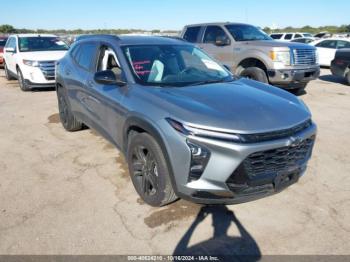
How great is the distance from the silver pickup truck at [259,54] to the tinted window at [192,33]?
Answer: 0.05 meters

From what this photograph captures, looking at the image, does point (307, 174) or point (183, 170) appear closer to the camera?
point (183, 170)

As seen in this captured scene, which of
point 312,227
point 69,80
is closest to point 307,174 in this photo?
point 312,227

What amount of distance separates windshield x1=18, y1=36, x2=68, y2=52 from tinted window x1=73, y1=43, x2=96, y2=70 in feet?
20.8

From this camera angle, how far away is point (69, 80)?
5305mm

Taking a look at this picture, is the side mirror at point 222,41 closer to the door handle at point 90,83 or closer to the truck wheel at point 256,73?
the truck wheel at point 256,73

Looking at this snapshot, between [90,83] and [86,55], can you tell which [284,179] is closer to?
[90,83]

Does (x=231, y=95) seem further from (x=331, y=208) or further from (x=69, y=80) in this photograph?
(x=69, y=80)

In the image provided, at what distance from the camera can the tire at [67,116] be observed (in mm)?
5773

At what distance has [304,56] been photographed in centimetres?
848

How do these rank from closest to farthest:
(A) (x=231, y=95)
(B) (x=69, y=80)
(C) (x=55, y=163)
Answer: (A) (x=231, y=95) < (C) (x=55, y=163) < (B) (x=69, y=80)

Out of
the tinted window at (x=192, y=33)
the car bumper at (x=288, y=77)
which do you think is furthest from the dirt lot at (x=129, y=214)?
the tinted window at (x=192, y=33)

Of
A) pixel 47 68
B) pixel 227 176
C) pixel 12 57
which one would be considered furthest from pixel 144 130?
pixel 12 57

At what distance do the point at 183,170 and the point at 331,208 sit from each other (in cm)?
173

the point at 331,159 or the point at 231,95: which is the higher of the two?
the point at 231,95
